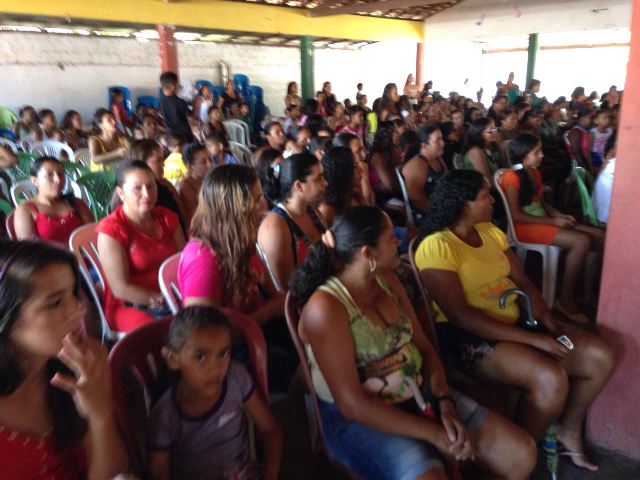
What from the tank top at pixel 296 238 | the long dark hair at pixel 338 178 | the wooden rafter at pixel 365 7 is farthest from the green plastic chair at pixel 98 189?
the wooden rafter at pixel 365 7

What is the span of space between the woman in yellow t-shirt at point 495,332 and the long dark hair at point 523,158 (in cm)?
134

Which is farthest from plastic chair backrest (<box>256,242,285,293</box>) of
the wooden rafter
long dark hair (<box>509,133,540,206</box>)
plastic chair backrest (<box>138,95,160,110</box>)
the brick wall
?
the wooden rafter

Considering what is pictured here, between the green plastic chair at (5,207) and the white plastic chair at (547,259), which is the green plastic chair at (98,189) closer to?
the green plastic chair at (5,207)

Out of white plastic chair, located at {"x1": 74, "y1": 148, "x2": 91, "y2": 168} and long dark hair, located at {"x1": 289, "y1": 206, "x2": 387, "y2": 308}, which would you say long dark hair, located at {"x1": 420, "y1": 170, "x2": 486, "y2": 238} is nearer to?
long dark hair, located at {"x1": 289, "y1": 206, "x2": 387, "y2": 308}

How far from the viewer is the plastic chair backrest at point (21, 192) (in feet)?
11.7

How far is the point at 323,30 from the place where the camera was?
11.9 m

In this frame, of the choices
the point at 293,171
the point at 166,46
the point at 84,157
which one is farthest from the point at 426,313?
the point at 166,46

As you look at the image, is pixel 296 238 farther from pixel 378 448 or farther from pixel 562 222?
pixel 562 222

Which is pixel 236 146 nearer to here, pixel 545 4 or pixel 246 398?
pixel 246 398

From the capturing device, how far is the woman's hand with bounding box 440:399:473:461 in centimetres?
142

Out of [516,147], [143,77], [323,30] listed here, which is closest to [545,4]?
[323,30]

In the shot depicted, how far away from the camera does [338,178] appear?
119 inches

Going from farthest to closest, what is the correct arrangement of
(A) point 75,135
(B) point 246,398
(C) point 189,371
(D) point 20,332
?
(A) point 75,135, (B) point 246,398, (C) point 189,371, (D) point 20,332

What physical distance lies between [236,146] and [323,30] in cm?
738
